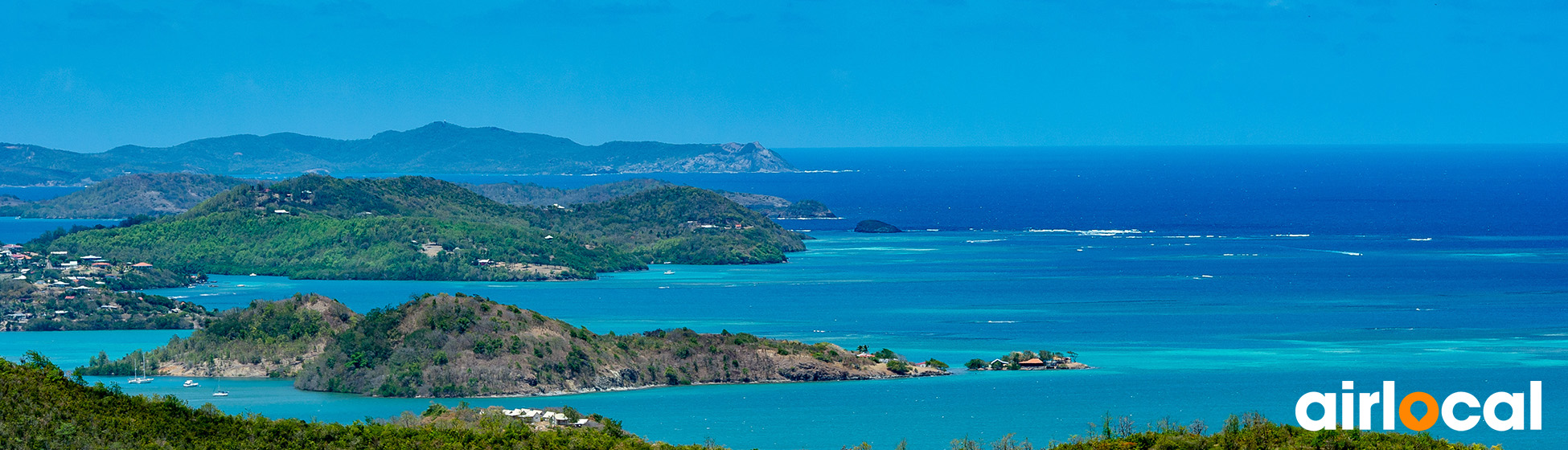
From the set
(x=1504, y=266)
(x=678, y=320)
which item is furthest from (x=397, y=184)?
(x=1504, y=266)

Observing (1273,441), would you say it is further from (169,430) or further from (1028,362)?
(1028,362)

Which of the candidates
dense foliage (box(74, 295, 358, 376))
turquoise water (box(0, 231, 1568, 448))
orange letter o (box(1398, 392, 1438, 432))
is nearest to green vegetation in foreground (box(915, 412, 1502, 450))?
turquoise water (box(0, 231, 1568, 448))

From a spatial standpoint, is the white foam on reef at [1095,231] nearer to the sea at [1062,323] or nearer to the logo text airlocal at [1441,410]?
the sea at [1062,323]

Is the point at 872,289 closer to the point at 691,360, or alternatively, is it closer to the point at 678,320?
the point at 678,320

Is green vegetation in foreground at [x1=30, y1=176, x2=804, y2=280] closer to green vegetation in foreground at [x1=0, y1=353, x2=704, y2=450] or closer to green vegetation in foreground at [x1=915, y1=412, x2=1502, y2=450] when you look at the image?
green vegetation in foreground at [x1=0, y1=353, x2=704, y2=450]

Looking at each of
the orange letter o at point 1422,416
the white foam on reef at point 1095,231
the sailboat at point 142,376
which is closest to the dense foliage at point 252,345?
the sailboat at point 142,376

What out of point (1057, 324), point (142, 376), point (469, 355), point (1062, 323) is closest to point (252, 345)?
point (142, 376)
